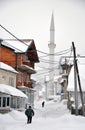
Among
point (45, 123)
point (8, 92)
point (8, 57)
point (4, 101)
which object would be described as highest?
point (8, 57)

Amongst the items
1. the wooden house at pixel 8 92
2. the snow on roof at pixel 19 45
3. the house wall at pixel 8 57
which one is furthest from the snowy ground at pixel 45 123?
the snow on roof at pixel 19 45

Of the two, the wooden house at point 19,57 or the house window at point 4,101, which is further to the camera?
the wooden house at point 19,57

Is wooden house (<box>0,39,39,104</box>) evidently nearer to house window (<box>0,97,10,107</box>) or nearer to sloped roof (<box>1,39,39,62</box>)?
sloped roof (<box>1,39,39,62</box>)

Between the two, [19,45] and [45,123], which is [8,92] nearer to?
[45,123]

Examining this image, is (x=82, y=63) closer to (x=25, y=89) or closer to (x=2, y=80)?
(x=25, y=89)

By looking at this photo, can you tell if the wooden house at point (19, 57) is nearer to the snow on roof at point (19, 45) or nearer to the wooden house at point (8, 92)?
the snow on roof at point (19, 45)

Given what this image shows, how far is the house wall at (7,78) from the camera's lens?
1550 inches

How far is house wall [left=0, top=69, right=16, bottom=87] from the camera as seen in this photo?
3938 centimetres

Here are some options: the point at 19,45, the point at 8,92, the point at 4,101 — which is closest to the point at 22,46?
the point at 19,45

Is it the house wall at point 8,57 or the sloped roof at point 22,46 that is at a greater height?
the sloped roof at point 22,46

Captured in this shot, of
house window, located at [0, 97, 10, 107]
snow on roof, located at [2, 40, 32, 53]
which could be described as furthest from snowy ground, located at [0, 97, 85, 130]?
snow on roof, located at [2, 40, 32, 53]

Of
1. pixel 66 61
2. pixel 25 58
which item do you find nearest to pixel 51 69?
pixel 66 61

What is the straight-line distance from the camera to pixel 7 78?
4103cm

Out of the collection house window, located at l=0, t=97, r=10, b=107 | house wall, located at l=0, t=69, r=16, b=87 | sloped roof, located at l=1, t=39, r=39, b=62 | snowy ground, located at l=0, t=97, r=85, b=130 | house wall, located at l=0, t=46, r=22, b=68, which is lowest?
snowy ground, located at l=0, t=97, r=85, b=130
